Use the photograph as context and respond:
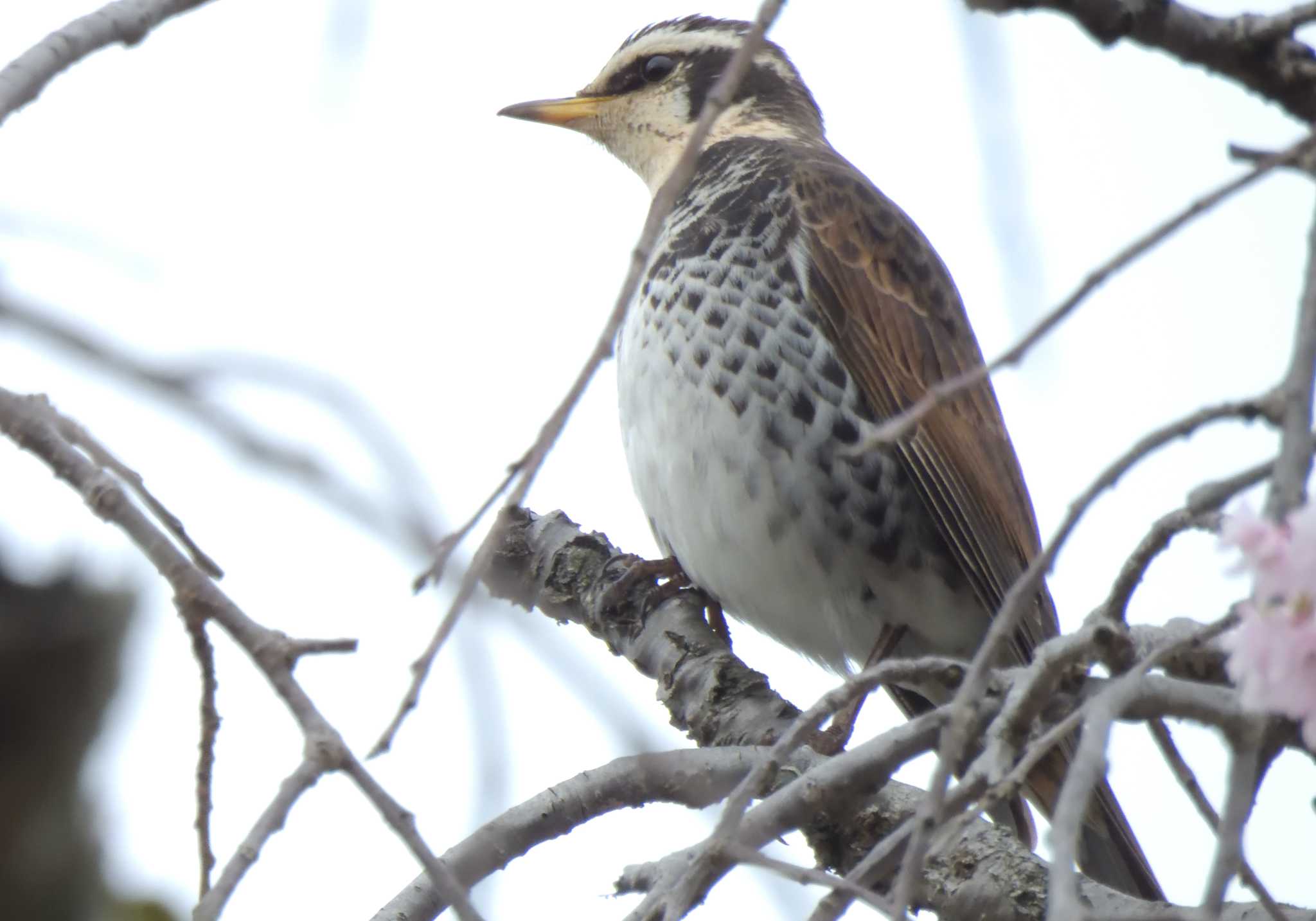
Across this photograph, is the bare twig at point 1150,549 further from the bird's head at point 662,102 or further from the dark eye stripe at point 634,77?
the dark eye stripe at point 634,77

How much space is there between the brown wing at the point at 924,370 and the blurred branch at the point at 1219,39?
7.69 feet

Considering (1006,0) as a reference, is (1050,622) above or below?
above

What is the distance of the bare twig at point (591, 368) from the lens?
72.1 inches

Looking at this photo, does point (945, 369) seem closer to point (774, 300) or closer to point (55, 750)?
point (774, 300)

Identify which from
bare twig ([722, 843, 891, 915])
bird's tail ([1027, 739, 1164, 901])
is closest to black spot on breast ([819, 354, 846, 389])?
bird's tail ([1027, 739, 1164, 901])

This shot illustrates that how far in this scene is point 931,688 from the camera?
518 centimetres

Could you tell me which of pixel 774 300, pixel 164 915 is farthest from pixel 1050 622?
pixel 164 915

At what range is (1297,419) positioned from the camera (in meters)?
1.84

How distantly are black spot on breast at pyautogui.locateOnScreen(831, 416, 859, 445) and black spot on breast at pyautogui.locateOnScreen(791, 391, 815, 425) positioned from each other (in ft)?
0.27

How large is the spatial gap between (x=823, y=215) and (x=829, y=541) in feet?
3.91

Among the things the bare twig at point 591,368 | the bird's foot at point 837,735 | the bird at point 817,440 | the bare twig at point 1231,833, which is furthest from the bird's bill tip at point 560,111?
the bare twig at point 1231,833

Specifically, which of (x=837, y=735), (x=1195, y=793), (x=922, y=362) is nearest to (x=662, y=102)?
(x=922, y=362)

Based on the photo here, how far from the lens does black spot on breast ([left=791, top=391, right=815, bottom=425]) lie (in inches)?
202

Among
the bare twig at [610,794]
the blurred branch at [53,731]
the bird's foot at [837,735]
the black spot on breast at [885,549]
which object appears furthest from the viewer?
the black spot on breast at [885,549]
